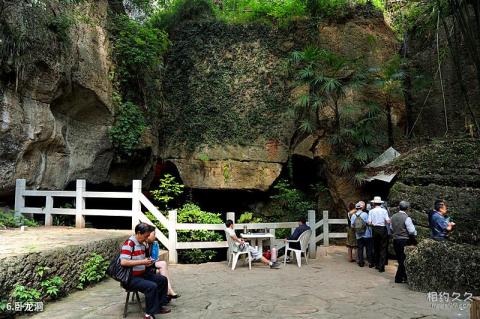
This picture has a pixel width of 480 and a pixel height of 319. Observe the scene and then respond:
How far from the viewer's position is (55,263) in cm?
549

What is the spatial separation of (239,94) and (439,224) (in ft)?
29.8

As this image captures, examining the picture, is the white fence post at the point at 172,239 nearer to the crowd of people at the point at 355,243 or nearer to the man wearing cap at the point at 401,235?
the crowd of people at the point at 355,243

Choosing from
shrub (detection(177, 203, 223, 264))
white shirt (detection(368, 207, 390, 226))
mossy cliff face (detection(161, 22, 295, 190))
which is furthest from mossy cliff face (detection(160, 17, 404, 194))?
white shirt (detection(368, 207, 390, 226))

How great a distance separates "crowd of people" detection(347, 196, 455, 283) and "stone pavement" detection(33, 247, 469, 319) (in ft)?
2.01

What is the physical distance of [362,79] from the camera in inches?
520

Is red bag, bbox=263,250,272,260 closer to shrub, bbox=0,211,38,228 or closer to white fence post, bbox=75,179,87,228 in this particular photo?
white fence post, bbox=75,179,87,228

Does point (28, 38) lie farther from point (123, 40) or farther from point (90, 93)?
point (123, 40)

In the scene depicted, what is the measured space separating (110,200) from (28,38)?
5.84 meters

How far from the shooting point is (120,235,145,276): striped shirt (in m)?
4.70

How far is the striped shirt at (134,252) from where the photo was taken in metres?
4.70

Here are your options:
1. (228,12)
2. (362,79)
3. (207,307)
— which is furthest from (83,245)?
(228,12)

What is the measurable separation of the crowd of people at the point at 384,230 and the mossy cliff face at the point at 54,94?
24.6 feet

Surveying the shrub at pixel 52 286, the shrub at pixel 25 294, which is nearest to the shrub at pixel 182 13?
the shrub at pixel 52 286

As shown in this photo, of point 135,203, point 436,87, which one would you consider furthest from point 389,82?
point 135,203
